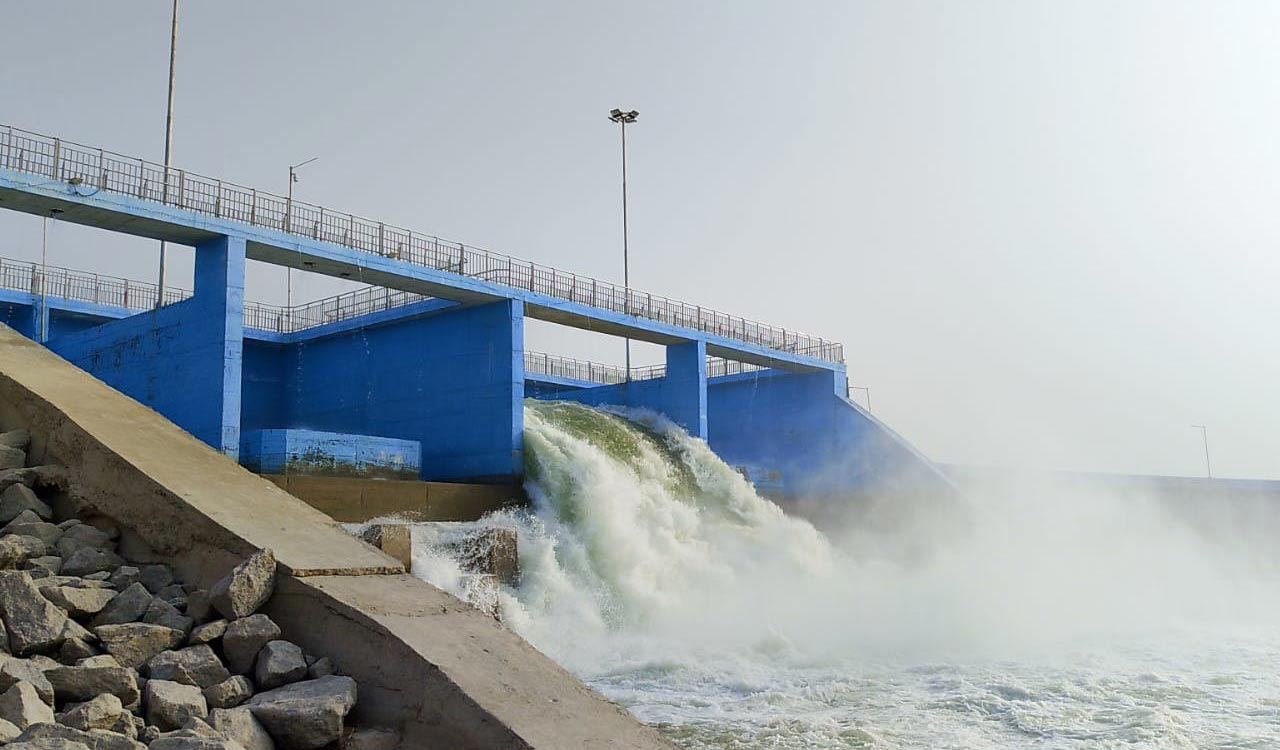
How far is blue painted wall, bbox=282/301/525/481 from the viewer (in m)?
17.8

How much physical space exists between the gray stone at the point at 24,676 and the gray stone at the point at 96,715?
0.12m

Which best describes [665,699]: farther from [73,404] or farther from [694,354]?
[694,354]

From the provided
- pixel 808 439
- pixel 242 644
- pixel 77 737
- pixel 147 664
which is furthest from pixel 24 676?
pixel 808 439

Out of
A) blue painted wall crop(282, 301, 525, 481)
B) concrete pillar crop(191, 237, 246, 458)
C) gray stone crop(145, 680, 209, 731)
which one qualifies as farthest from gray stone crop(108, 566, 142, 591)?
blue painted wall crop(282, 301, 525, 481)

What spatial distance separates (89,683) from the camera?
12.0 feet

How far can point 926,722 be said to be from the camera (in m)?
8.39

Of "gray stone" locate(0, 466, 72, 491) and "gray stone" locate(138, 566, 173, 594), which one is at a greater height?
"gray stone" locate(0, 466, 72, 491)

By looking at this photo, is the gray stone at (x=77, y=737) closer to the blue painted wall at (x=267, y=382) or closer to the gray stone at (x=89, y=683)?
the gray stone at (x=89, y=683)

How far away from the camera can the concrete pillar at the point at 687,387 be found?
23406 millimetres

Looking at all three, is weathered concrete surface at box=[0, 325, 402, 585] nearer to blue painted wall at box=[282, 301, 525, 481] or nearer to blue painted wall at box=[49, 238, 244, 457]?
blue painted wall at box=[49, 238, 244, 457]

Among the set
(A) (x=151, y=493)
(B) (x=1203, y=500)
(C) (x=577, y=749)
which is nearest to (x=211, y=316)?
(A) (x=151, y=493)

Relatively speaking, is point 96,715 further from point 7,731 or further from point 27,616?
point 27,616

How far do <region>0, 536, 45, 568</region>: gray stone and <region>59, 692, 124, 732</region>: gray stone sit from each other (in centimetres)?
128

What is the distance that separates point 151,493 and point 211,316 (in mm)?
9877
